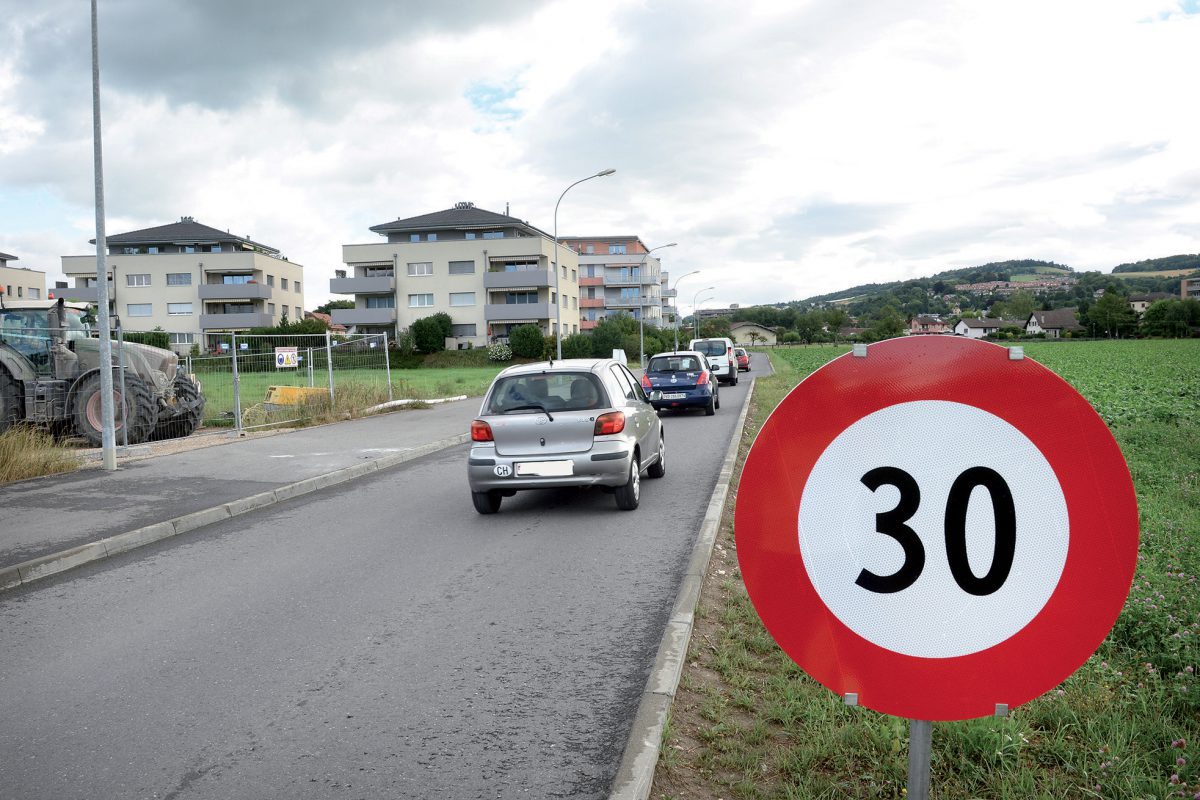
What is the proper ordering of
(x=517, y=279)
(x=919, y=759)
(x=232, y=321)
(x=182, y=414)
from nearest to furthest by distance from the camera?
(x=919, y=759) < (x=182, y=414) < (x=517, y=279) < (x=232, y=321)

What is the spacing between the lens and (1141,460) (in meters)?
10.7

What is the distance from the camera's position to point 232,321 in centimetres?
7525

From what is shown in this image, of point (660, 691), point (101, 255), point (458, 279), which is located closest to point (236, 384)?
point (101, 255)

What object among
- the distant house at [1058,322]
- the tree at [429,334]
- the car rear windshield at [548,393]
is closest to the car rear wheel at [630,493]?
the car rear windshield at [548,393]

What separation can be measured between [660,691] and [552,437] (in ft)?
15.9

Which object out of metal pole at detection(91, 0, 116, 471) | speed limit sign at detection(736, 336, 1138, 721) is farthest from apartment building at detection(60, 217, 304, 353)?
speed limit sign at detection(736, 336, 1138, 721)

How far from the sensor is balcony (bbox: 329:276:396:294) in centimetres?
7212

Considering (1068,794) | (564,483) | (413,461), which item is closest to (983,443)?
(1068,794)

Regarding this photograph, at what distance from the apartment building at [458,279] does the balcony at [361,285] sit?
0.08 meters

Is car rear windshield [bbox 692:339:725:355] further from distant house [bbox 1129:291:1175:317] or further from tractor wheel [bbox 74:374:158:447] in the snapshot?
distant house [bbox 1129:291:1175:317]

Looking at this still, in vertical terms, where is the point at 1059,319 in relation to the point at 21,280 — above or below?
below

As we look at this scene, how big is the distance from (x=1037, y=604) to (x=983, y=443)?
34 centimetres

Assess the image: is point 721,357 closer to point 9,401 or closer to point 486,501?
point 9,401

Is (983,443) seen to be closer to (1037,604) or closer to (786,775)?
(1037,604)
